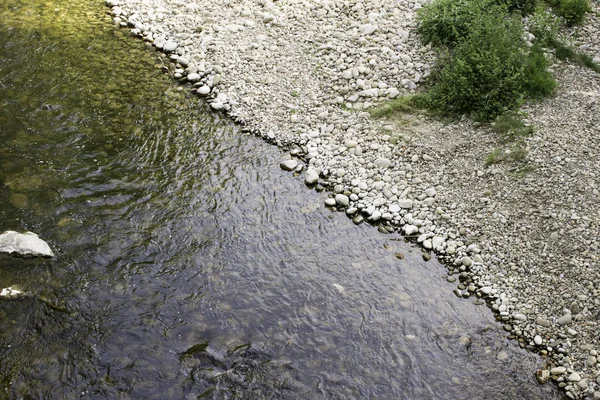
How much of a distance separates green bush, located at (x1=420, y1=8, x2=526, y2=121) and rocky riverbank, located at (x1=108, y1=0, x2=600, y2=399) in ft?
1.25

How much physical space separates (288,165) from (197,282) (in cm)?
299

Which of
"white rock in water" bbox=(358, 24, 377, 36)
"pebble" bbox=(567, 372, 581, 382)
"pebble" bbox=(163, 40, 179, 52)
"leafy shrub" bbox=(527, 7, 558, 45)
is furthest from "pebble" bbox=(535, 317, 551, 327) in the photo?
"pebble" bbox=(163, 40, 179, 52)

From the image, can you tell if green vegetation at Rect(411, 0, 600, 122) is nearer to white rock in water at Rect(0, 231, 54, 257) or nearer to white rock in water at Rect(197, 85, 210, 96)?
white rock in water at Rect(197, 85, 210, 96)

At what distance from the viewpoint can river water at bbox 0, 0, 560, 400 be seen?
6926mm

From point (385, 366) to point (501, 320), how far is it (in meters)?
1.86

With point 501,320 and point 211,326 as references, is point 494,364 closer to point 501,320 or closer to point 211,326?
point 501,320

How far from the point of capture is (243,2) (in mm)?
13492

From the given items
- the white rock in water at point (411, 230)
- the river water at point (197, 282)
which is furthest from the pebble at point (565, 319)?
the white rock in water at point (411, 230)

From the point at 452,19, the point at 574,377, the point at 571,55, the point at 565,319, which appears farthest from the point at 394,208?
the point at 571,55

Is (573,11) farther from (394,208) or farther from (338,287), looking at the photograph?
(338,287)

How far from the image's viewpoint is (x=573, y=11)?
12039 millimetres

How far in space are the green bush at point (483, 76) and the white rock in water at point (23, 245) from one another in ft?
22.8

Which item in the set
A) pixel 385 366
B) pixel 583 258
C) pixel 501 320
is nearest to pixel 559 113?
pixel 583 258

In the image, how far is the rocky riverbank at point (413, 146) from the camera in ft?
26.3
